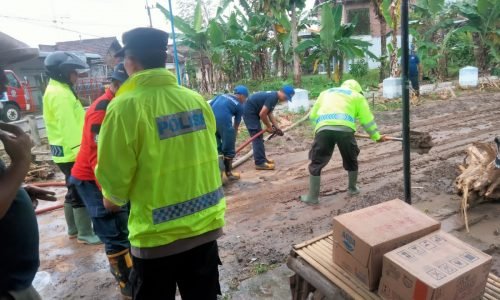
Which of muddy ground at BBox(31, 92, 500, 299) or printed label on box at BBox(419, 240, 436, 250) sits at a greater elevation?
printed label on box at BBox(419, 240, 436, 250)

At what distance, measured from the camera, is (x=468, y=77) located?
1398cm

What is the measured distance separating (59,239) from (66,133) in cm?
152

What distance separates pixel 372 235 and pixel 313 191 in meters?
2.83

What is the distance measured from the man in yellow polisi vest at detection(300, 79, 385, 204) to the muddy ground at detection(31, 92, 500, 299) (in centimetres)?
62

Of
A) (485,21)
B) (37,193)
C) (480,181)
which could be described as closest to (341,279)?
(37,193)

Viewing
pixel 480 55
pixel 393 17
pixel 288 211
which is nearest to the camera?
pixel 288 211

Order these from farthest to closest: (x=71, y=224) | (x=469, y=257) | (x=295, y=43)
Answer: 1. (x=295, y=43)
2. (x=71, y=224)
3. (x=469, y=257)

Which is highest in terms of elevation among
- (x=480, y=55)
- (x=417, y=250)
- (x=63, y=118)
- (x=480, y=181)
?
(x=480, y=55)

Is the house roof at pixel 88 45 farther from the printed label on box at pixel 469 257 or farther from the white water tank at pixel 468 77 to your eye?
the printed label on box at pixel 469 257

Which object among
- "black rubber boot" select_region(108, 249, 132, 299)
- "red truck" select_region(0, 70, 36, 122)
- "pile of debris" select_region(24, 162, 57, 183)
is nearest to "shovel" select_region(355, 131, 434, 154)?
"black rubber boot" select_region(108, 249, 132, 299)

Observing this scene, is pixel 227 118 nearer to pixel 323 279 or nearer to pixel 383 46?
pixel 323 279

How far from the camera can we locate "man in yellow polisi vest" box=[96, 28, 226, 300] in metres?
1.80

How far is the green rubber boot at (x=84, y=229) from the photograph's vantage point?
4.13 m

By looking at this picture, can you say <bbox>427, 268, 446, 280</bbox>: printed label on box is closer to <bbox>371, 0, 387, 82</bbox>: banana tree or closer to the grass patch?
the grass patch
